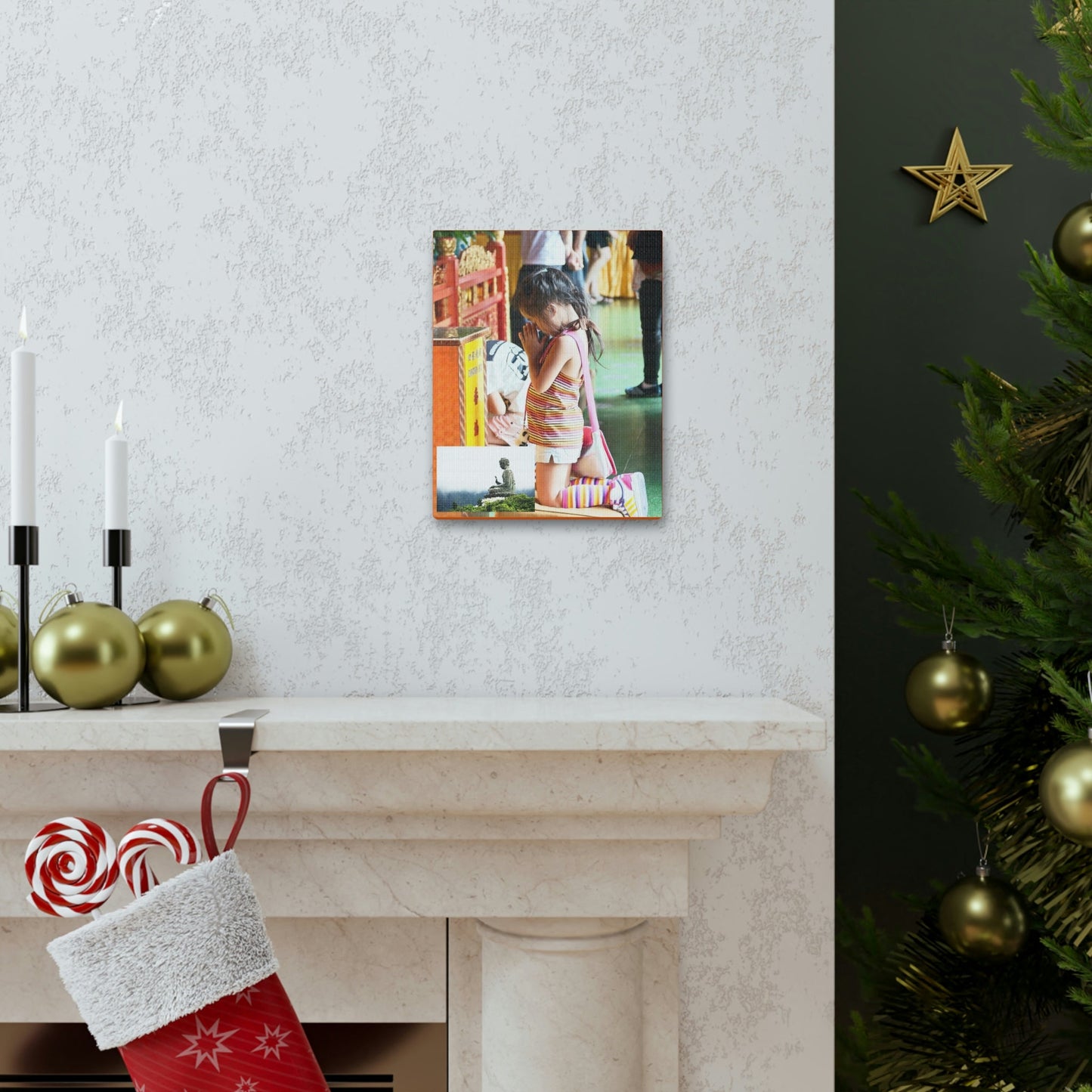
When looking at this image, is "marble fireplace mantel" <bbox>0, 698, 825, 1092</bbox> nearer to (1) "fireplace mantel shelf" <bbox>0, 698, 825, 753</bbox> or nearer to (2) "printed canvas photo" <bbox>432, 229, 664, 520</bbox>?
(1) "fireplace mantel shelf" <bbox>0, 698, 825, 753</bbox>

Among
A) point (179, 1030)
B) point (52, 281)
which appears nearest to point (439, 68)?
point (52, 281)

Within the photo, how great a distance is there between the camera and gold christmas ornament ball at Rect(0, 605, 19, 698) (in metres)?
0.96

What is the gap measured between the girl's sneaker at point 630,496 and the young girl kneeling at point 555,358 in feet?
0.19

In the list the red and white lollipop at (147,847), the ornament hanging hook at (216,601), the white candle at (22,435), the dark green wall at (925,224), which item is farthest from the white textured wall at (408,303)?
the dark green wall at (925,224)

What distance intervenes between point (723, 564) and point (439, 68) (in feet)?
2.06

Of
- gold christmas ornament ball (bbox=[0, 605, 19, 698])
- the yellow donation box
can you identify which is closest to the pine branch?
the yellow donation box

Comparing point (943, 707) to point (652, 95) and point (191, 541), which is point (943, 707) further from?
point (191, 541)

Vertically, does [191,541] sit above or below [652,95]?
below

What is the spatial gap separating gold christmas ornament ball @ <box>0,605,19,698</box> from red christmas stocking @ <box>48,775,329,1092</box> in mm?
281

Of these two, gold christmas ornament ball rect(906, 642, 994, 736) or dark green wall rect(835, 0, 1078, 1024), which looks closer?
gold christmas ornament ball rect(906, 642, 994, 736)

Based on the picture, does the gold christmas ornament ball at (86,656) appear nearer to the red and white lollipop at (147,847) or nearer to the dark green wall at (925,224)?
the red and white lollipop at (147,847)

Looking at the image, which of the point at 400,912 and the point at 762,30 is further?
the point at 762,30

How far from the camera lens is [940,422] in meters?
1.45

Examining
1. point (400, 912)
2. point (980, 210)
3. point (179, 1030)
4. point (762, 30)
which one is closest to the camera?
point (179, 1030)
